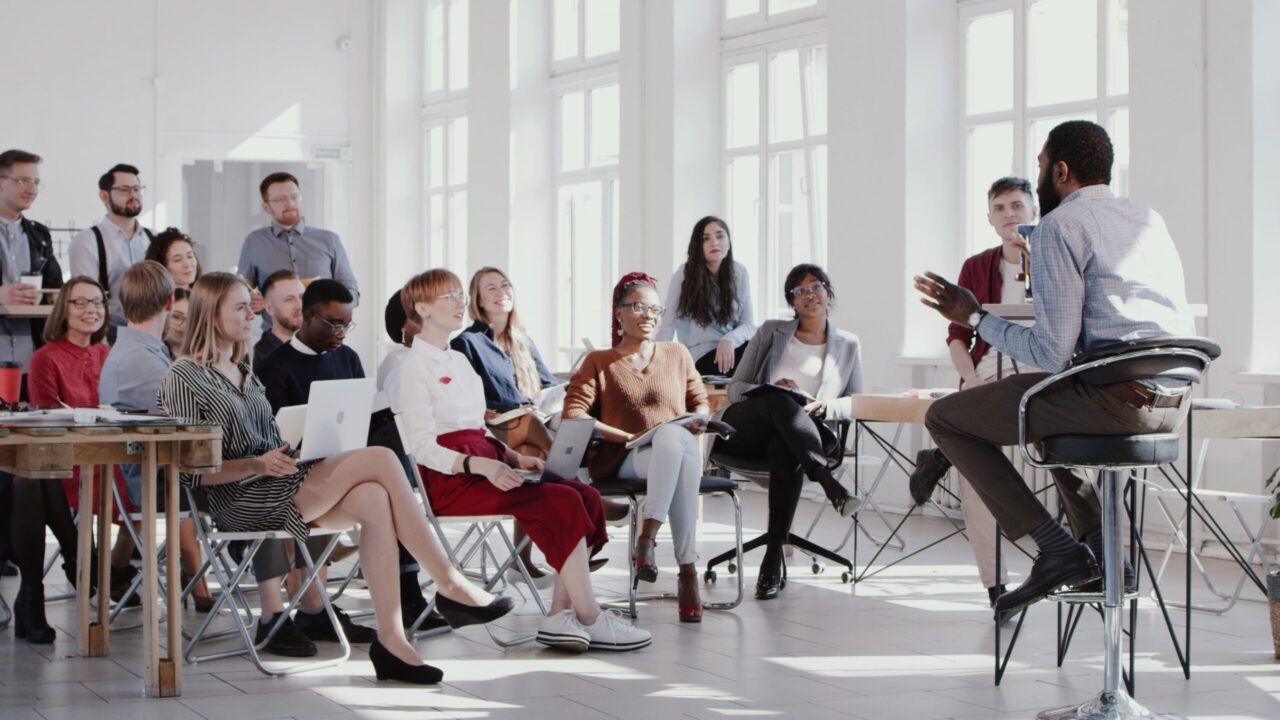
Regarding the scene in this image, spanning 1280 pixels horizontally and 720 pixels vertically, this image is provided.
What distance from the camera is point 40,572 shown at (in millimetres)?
4863

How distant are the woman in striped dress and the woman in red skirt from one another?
12.3 inches

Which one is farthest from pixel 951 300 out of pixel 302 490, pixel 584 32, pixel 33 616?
pixel 584 32

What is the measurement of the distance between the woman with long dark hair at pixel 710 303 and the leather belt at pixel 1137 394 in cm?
383

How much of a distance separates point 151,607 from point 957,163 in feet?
20.5

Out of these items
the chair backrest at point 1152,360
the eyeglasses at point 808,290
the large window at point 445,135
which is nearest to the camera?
the chair backrest at point 1152,360

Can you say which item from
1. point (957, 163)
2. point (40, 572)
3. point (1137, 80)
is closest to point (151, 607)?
point (40, 572)

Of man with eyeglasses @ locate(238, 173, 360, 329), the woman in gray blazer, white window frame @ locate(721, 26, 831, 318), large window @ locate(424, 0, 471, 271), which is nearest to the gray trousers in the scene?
the woman in gray blazer

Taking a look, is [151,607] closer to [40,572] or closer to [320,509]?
[320,509]

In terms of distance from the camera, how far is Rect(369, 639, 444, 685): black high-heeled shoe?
14.0ft

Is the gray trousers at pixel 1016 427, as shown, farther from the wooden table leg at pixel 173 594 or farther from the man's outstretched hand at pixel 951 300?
the wooden table leg at pixel 173 594

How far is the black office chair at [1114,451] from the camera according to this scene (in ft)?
11.4

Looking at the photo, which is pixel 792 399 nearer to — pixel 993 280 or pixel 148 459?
pixel 993 280

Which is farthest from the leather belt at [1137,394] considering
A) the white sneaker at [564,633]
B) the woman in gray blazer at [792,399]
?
the woman in gray blazer at [792,399]

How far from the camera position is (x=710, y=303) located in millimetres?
7465
